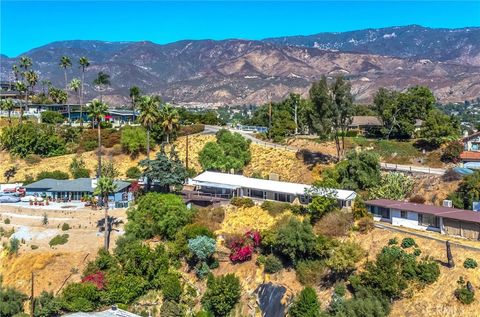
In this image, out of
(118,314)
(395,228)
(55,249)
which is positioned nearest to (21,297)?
(55,249)

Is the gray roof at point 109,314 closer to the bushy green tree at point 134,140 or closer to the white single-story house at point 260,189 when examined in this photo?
the white single-story house at point 260,189

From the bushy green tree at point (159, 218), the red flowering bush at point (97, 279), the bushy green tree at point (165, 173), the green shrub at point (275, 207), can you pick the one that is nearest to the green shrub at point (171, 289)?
the red flowering bush at point (97, 279)

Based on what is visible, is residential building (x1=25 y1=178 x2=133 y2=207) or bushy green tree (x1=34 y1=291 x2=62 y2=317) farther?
residential building (x1=25 y1=178 x2=133 y2=207)

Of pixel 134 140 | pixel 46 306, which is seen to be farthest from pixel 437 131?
pixel 46 306

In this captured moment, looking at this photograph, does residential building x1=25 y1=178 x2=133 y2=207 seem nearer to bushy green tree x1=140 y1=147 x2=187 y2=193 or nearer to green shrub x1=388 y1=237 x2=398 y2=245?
bushy green tree x1=140 y1=147 x2=187 y2=193

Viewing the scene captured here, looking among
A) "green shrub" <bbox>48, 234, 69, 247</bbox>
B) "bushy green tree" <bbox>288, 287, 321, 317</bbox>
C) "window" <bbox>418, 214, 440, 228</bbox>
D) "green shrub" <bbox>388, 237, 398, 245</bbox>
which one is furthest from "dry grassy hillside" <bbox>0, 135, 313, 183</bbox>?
"bushy green tree" <bbox>288, 287, 321, 317</bbox>

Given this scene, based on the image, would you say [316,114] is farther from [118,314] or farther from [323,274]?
[118,314]
